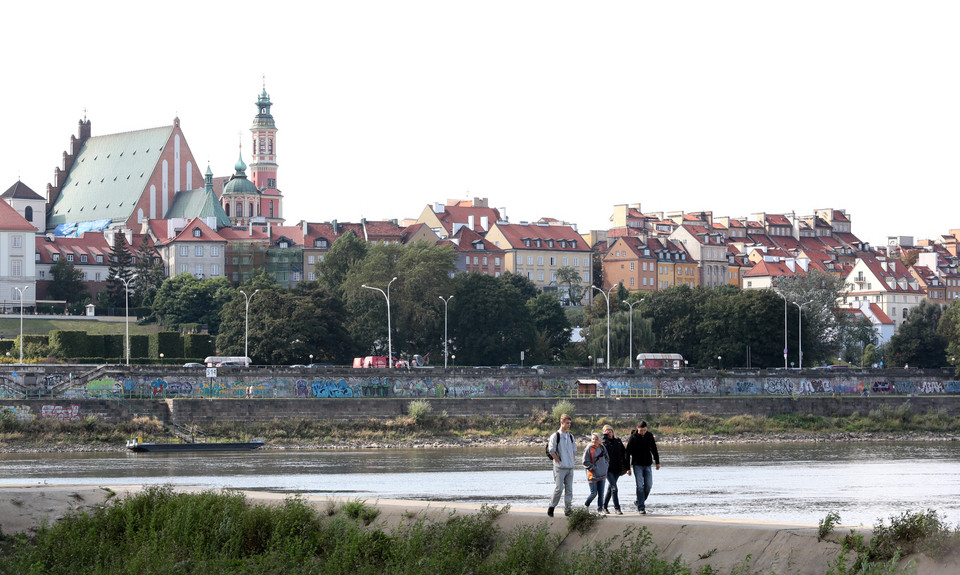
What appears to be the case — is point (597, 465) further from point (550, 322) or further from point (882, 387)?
point (550, 322)

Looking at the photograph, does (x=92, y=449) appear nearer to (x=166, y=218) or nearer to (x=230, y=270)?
(x=230, y=270)

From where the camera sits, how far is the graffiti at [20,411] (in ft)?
221

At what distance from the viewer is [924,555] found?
1719cm

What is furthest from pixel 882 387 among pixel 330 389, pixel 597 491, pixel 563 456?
pixel 563 456

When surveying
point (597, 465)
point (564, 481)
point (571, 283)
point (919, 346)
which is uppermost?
point (571, 283)

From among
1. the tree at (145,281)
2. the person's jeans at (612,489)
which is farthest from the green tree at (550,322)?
the person's jeans at (612,489)

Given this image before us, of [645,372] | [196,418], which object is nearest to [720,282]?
[645,372]

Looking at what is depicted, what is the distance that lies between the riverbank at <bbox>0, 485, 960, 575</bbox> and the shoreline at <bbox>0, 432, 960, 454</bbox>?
40788 mm

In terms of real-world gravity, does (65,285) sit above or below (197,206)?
below

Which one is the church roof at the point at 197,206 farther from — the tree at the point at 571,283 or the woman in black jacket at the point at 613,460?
the woman in black jacket at the point at 613,460

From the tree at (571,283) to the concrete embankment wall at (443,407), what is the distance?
275 feet

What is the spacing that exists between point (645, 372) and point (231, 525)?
66.4 metres

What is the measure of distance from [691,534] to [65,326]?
367 ft

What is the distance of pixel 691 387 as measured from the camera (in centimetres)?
8725
